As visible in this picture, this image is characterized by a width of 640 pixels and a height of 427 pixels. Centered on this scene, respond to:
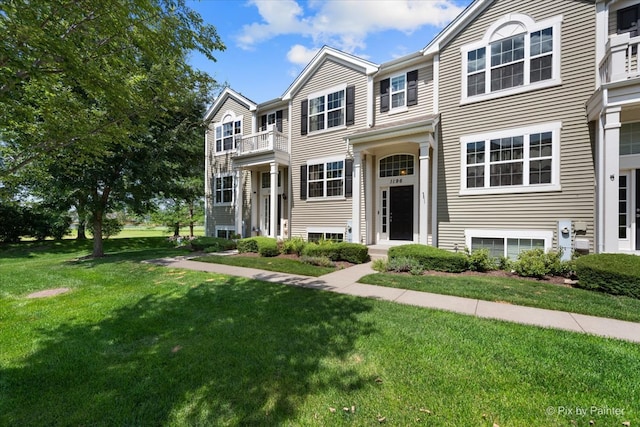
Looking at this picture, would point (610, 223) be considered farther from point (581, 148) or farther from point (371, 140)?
point (371, 140)

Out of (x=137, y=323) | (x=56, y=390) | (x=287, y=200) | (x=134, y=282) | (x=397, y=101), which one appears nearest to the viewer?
(x=56, y=390)

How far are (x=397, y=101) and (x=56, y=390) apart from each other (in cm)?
1171

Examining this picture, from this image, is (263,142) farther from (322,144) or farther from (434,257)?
(434,257)

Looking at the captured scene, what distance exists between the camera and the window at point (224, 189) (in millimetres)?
16328

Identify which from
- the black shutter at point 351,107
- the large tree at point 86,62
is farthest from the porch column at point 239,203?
the large tree at point 86,62

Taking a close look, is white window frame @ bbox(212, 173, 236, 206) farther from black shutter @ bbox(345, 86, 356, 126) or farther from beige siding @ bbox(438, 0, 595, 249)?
beige siding @ bbox(438, 0, 595, 249)

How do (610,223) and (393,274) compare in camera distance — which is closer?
(610,223)

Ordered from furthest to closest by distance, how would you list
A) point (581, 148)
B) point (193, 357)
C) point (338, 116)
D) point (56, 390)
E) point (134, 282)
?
point (338, 116), point (581, 148), point (134, 282), point (193, 357), point (56, 390)

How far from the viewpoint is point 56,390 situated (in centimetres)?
272

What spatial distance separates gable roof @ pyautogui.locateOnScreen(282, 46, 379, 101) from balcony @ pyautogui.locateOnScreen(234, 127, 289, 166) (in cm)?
206

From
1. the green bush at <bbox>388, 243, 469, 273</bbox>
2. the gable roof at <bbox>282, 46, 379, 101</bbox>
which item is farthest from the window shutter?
the green bush at <bbox>388, 243, 469, 273</bbox>

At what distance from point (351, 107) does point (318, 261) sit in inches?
266

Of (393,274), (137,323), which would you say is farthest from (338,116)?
(137,323)

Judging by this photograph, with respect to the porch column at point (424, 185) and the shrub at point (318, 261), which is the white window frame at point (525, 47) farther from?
the shrub at point (318, 261)
